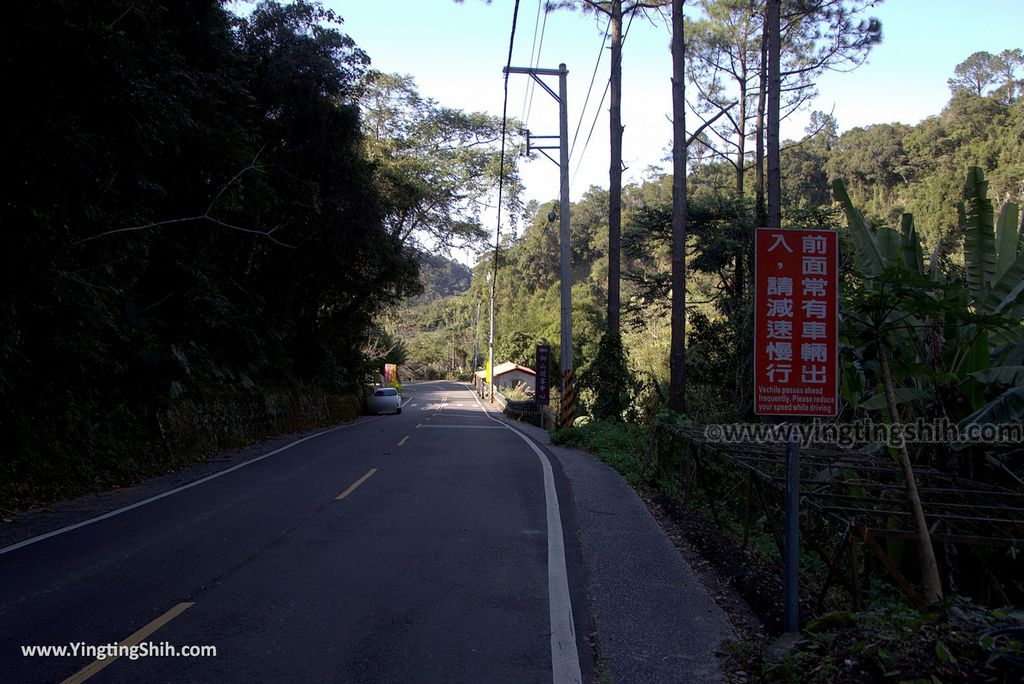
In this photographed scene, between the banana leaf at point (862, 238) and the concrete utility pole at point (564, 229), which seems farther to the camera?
the concrete utility pole at point (564, 229)

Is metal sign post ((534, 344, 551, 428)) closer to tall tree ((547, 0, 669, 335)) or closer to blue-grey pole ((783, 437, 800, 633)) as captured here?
tall tree ((547, 0, 669, 335))

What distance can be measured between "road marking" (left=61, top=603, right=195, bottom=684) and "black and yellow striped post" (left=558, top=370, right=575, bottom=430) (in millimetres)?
16274

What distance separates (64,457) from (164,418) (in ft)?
11.1

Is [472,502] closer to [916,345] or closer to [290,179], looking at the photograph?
[916,345]

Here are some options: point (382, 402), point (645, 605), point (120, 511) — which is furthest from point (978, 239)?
point (382, 402)

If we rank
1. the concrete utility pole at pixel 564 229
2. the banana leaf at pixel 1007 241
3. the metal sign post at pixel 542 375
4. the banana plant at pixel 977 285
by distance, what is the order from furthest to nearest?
the metal sign post at pixel 542 375 → the concrete utility pole at pixel 564 229 → the banana leaf at pixel 1007 241 → the banana plant at pixel 977 285

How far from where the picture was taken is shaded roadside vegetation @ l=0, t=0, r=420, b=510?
33.6 ft

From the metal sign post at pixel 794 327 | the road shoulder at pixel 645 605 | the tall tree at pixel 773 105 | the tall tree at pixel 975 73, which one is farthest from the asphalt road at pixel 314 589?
the tall tree at pixel 975 73

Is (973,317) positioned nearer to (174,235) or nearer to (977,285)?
(977,285)

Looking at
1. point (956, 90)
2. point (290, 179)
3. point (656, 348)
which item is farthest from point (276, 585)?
point (956, 90)

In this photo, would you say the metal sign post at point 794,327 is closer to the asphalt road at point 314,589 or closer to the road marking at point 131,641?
the asphalt road at point 314,589

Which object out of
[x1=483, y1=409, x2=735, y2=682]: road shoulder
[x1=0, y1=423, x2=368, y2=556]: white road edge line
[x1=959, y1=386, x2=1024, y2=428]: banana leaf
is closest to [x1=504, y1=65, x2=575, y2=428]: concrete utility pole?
[x1=0, y1=423, x2=368, y2=556]: white road edge line

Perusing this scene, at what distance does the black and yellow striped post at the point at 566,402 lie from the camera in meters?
21.5

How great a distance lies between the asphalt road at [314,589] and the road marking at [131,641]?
0.02 meters
